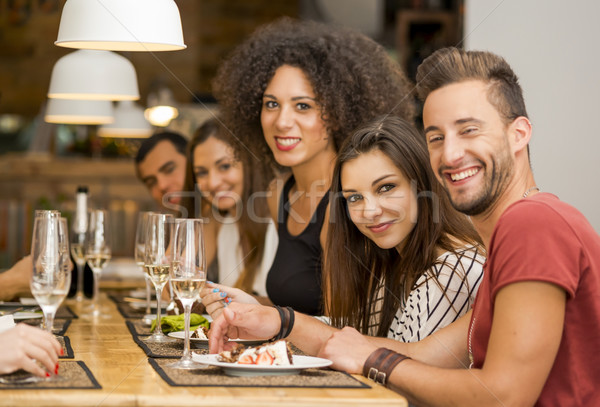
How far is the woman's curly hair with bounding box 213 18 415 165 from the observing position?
104 inches

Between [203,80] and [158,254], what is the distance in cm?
539

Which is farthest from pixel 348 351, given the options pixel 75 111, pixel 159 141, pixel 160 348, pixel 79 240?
pixel 159 141

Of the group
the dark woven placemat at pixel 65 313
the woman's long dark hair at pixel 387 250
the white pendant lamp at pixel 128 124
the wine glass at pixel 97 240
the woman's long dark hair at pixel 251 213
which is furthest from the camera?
the white pendant lamp at pixel 128 124

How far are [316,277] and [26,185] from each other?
12.8 ft

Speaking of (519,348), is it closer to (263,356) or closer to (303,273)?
(263,356)

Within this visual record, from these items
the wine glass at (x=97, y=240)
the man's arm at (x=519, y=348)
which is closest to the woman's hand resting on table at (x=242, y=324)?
the man's arm at (x=519, y=348)

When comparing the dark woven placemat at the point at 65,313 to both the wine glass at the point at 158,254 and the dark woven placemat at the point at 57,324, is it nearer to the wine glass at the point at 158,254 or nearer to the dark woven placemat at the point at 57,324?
the dark woven placemat at the point at 57,324

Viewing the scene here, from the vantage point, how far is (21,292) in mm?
2473

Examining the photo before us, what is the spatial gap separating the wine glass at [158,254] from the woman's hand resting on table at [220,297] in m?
0.11

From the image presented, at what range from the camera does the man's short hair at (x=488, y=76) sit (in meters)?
1.58

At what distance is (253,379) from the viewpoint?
4.40ft

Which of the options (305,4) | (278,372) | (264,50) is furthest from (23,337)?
(305,4)

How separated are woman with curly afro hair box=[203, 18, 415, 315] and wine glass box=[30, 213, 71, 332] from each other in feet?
3.81

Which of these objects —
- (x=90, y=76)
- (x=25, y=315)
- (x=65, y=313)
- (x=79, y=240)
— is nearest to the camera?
(x=25, y=315)
